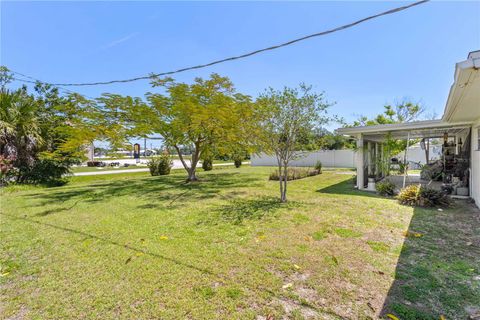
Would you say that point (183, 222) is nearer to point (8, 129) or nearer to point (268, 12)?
point (268, 12)

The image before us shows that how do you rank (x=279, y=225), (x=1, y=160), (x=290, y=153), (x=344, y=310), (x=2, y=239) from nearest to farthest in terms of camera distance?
(x=344, y=310)
(x=2, y=239)
(x=279, y=225)
(x=290, y=153)
(x=1, y=160)

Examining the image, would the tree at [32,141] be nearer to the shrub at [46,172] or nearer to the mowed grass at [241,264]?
the shrub at [46,172]

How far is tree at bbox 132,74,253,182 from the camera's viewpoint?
9.05 m

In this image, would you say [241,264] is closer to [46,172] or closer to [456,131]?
[456,131]

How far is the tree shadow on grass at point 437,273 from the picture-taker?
7.55 ft

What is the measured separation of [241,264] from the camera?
324cm

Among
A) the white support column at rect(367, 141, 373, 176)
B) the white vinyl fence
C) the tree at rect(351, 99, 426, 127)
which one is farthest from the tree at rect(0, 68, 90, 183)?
the tree at rect(351, 99, 426, 127)

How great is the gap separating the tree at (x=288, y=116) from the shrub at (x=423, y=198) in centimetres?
331

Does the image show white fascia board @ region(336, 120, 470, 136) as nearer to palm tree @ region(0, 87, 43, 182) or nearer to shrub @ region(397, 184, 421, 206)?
shrub @ region(397, 184, 421, 206)

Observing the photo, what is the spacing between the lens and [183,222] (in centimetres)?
528

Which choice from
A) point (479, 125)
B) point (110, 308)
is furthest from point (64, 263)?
point (479, 125)

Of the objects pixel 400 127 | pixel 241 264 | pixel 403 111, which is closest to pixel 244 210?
pixel 241 264

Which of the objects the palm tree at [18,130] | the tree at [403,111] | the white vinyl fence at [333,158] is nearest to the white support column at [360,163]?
the white vinyl fence at [333,158]

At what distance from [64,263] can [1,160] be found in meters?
10.8
